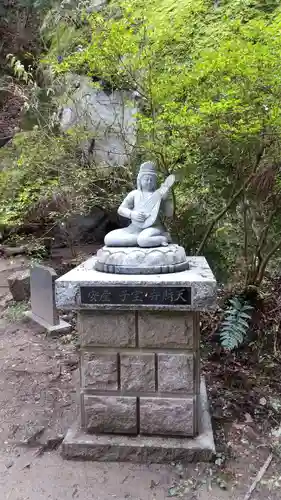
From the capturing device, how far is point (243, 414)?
10.9 ft

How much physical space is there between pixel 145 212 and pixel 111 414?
4.76ft

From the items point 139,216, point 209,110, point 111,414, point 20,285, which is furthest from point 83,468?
point 20,285

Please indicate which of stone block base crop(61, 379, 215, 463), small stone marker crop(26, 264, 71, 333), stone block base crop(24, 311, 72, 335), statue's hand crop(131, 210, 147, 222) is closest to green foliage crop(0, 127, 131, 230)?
small stone marker crop(26, 264, 71, 333)

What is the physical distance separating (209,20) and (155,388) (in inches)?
207

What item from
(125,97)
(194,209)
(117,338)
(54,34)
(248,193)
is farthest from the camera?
(54,34)

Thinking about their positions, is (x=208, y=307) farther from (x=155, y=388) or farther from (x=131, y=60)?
(x=131, y=60)

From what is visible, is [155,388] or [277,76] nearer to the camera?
[155,388]

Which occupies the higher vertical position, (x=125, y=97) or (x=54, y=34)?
(x=54, y=34)

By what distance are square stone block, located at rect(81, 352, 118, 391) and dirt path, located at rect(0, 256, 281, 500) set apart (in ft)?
1.68

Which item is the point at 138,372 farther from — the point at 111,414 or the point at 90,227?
the point at 90,227

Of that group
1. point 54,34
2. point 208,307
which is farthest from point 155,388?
point 54,34

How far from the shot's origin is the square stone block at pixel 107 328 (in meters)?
2.77

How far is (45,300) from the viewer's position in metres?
5.27

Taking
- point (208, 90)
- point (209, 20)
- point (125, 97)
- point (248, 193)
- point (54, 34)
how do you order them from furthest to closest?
point (54, 34) → point (209, 20) → point (125, 97) → point (248, 193) → point (208, 90)
